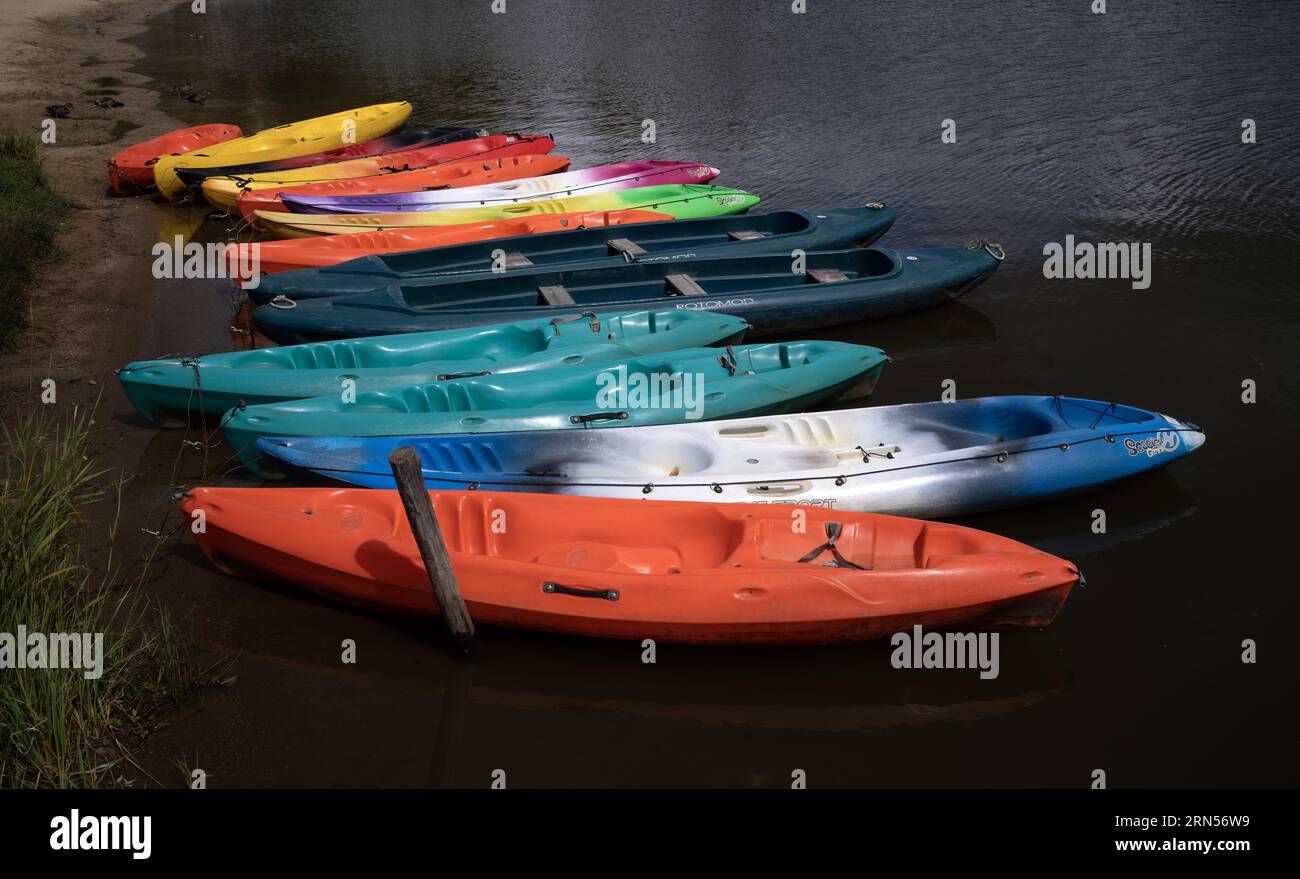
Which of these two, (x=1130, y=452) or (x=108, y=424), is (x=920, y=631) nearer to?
(x=1130, y=452)

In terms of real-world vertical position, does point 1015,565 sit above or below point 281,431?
below

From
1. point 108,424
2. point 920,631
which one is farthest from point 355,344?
point 920,631

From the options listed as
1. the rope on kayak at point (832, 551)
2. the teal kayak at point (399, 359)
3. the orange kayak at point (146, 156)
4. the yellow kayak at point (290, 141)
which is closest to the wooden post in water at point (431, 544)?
the rope on kayak at point (832, 551)

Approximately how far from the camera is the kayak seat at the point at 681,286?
9.56 meters

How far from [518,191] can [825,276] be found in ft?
14.1

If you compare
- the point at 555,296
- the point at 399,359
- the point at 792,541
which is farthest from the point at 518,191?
the point at 792,541

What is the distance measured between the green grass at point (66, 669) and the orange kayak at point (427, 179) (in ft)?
20.9

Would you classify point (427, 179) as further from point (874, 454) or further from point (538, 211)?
point (874, 454)

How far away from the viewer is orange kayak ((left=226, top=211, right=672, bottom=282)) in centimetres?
1027

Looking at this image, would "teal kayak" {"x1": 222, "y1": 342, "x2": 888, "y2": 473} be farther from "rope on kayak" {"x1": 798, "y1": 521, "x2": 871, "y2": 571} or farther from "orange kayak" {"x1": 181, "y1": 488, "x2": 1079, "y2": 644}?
"rope on kayak" {"x1": 798, "y1": 521, "x2": 871, "y2": 571}

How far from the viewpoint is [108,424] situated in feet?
27.7

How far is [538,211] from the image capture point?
475 inches

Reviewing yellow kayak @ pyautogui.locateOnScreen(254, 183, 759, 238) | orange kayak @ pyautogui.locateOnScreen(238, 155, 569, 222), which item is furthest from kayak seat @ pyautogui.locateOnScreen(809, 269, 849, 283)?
orange kayak @ pyautogui.locateOnScreen(238, 155, 569, 222)
